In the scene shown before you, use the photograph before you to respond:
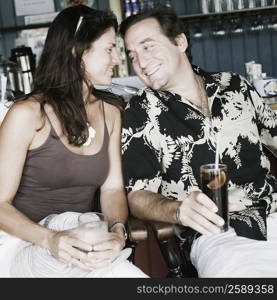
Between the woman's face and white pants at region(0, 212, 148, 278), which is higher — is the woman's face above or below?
A: above

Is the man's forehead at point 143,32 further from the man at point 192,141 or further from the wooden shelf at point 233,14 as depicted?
the wooden shelf at point 233,14

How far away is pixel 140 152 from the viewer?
69.7 inches

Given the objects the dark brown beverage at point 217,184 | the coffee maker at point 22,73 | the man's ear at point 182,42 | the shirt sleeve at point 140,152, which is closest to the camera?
the dark brown beverage at point 217,184

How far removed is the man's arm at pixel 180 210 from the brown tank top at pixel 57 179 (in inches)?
6.8

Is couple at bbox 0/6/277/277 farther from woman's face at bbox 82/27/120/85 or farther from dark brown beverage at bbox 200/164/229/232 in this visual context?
dark brown beverage at bbox 200/164/229/232

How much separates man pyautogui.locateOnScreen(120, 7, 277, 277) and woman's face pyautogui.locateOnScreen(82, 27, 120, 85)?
12 centimetres

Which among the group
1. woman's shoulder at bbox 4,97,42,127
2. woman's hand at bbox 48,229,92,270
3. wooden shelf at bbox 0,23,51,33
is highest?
wooden shelf at bbox 0,23,51,33

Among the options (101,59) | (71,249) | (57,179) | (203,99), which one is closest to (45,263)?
(71,249)

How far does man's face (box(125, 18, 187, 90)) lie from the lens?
1.90 m

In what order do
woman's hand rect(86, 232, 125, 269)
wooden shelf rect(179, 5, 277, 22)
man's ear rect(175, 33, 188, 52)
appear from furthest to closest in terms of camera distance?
wooden shelf rect(179, 5, 277, 22) → man's ear rect(175, 33, 188, 52) → woman's hand rect(86, 232, 125, 269)

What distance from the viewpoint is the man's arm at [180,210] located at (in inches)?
51.3

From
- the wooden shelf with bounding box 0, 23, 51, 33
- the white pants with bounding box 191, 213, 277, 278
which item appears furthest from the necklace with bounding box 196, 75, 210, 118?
the wooden shelf with bounding box 0, 23, 51, 33

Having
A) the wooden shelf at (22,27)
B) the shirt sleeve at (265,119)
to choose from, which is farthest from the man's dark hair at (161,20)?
the wooden shelf at (22,27)
